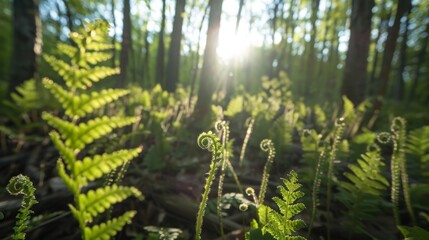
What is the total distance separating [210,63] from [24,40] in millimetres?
3678

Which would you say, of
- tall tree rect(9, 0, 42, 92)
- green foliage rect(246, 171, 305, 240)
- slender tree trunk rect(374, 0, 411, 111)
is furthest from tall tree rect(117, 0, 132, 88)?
slender tree trunk rect(374, 0, 411, 111)

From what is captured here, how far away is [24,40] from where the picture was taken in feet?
17.1

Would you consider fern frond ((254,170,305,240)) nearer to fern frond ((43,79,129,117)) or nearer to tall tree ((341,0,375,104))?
fern frond ((43,79,129,117))

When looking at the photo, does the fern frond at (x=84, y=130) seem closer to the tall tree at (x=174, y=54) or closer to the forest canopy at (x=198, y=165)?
the forest canopy at (x=198, y=165)

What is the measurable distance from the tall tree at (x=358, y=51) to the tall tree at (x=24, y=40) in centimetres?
538

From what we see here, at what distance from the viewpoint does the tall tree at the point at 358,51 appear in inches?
171

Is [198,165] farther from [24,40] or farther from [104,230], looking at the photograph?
[24,40]

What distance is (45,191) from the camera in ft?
7.90

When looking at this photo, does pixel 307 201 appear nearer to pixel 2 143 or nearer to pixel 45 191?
pixel 45 191

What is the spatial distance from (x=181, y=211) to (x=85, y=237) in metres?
1.33

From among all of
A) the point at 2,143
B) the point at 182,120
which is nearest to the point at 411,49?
the point at 182,120

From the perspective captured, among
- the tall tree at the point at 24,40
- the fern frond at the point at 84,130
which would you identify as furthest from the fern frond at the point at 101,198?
the tall tree at the point at 24,40

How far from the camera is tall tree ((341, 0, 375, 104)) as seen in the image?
14.3 ft

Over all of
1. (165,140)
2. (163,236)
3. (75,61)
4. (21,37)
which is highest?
(21,37)
